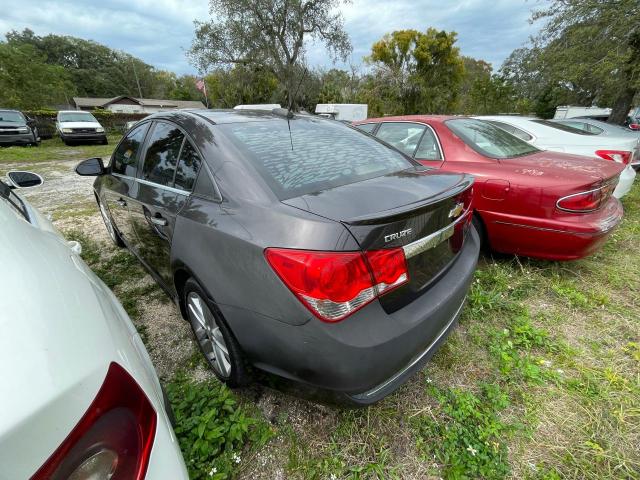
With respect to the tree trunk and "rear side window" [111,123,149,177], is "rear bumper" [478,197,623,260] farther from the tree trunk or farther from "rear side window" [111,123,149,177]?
the tree trunk

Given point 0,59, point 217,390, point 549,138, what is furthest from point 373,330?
point 0,59

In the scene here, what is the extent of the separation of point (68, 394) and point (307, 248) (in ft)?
2.46

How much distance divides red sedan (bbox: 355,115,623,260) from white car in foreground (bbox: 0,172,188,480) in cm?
277

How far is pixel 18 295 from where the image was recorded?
0.83 meters

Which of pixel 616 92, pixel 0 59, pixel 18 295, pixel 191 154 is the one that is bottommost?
pixel 18 295

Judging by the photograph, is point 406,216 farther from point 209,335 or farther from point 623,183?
point 623,183

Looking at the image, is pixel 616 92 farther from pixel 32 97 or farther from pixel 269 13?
pixel 32 97

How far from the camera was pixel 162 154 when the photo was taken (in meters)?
2.12

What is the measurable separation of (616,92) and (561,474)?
13.7 meters

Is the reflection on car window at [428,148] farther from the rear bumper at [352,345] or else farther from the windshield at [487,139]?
the rear bumper at [352,345]

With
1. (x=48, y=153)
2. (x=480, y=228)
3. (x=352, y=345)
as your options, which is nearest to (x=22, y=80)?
(x=48, y=153)

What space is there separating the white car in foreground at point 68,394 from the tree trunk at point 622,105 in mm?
14223

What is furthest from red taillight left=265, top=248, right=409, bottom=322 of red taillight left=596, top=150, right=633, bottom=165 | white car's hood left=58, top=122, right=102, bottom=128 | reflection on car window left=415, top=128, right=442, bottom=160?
white car's hood left=58, top=122, right=102, bottom=128

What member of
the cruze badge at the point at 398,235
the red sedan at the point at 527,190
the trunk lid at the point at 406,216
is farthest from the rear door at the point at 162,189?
the red sedan at the point at 527,190
